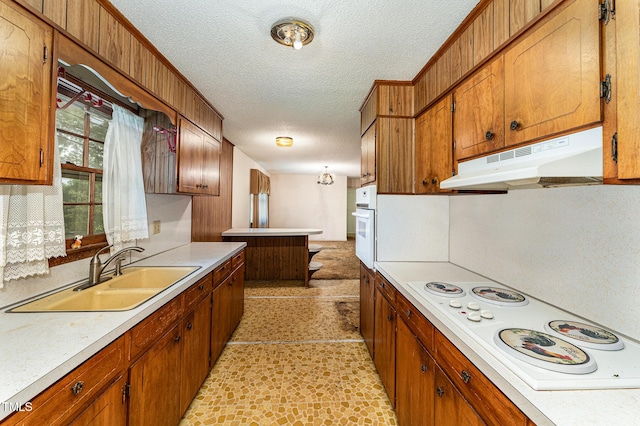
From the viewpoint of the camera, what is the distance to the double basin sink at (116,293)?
127 cm

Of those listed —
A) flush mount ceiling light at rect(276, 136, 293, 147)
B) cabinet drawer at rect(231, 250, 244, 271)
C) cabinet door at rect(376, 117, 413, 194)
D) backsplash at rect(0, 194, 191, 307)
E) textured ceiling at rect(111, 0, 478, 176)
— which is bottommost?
cabinet drawer at rect(231, 250, 244, 271)

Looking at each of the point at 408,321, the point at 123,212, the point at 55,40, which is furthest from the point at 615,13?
the point at 123,212

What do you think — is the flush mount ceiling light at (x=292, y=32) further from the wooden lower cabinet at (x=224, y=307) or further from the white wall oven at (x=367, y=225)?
the wooden lower cabinet at (x=224, y=307)

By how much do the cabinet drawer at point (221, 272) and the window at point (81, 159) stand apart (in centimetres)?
80

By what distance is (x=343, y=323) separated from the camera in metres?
3.07

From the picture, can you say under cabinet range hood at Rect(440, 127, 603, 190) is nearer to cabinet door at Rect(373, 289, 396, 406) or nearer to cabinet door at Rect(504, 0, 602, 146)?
cabinet door at Rect(504, 0, 602, 146)

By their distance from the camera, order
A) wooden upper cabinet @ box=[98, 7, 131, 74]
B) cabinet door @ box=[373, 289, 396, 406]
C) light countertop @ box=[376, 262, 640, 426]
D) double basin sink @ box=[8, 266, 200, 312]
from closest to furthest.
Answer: light countertop @ box=[376, 262, 640, 426] → double basin sink @ box=[8, 266, 200, 312] → wooden upper cabinet @ box=[98, 7, 131, 74] → cabinet door @ box=[373, 289, 396, 406]

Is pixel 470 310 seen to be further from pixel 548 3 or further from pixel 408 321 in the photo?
pixel 548 3

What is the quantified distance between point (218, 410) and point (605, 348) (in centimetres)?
207

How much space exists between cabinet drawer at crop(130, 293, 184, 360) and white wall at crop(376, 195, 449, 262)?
153 centimetres

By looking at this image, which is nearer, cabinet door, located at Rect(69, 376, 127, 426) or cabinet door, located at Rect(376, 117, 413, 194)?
cabinet door, located at Rect(69, 376, 127, 426)

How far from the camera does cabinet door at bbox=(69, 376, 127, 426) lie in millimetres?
891

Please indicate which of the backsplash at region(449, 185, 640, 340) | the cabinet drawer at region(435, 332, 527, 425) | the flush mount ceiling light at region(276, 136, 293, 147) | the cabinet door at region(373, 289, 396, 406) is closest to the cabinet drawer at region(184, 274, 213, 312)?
the cabinet door at region(373, 289, 396, 406)

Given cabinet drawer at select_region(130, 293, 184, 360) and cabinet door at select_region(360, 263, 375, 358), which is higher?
cabinet drawer at select_region(130, 293, 184, 360)
